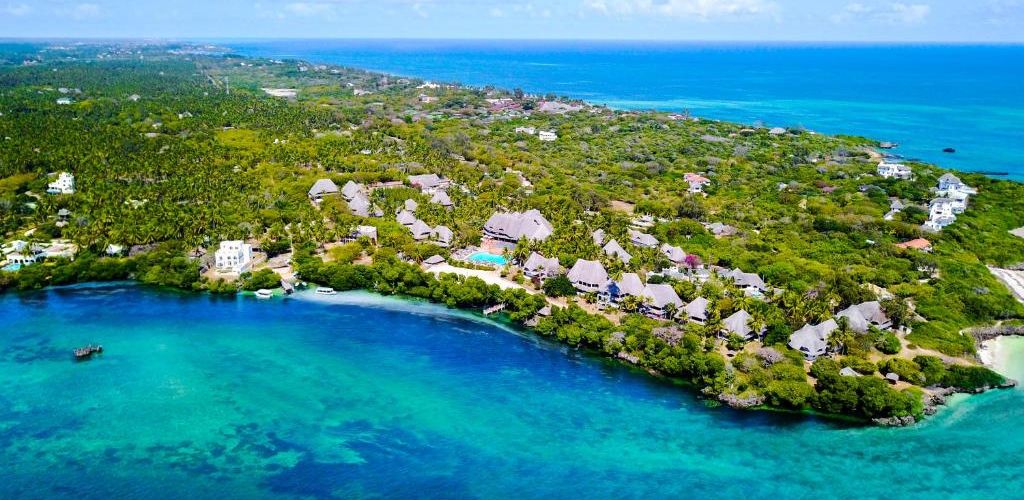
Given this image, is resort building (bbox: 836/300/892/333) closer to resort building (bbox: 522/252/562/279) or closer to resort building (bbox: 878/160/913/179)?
resort building (bbox: 522/252/562/279)

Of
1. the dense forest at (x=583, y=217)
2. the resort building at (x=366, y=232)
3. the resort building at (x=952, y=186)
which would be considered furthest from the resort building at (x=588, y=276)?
the resort building at (x=952, y=186)

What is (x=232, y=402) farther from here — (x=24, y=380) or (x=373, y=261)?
(x=373, y=261)

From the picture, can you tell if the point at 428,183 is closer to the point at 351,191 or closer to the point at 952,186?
the point at 351,191

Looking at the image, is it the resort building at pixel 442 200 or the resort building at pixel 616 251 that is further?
the resort building at pixel 442 200

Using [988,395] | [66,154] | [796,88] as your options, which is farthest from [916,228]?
[796,88]

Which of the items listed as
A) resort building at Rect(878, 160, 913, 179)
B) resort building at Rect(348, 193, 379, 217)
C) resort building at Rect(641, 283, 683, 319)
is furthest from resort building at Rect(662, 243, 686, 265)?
resort building at Rect(878, 160, 913, 179)

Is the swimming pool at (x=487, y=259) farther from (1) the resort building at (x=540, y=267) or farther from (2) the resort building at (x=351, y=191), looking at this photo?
(2) the resort building at (x=351, y=191)

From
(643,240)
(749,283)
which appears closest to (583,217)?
(643,240)
